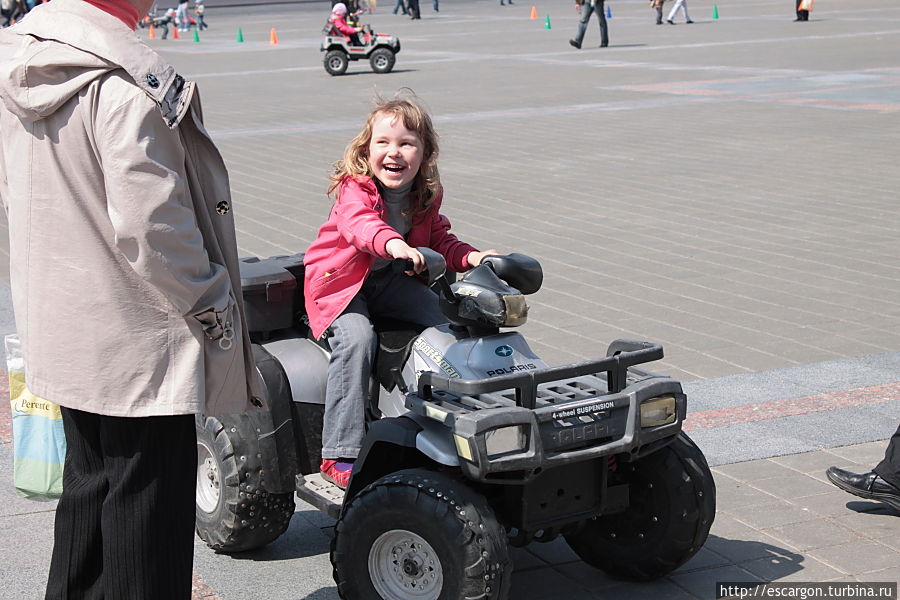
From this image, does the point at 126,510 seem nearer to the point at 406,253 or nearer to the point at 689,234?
the point at 406,253

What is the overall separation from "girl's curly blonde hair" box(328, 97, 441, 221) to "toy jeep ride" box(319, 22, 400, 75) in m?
18.9

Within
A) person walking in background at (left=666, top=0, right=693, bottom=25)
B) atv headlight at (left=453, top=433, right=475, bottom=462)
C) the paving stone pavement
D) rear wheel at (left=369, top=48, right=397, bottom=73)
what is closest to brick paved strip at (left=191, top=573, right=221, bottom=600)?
the paving stone pavement

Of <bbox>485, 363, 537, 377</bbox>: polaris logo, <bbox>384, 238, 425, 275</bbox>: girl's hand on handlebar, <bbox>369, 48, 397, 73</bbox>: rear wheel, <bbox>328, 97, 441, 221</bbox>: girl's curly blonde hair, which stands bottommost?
<bbox>485, 363, 537, 377</bbox>: polaris logo

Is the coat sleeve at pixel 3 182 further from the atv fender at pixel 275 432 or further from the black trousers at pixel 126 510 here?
the atv fender at pixel 275 432

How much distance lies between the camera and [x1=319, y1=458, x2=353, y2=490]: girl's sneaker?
11.8ft

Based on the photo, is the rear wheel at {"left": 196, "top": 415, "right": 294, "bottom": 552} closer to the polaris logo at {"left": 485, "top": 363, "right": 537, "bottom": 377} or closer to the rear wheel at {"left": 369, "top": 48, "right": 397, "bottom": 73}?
the polaris logo at {"left": 485, "top": 363, "right": 537, "bottom": 377}

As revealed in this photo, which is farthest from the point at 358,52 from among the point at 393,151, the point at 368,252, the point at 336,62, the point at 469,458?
the point at 469,458

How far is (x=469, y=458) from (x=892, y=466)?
1780mm

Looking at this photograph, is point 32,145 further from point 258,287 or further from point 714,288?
point 714,288

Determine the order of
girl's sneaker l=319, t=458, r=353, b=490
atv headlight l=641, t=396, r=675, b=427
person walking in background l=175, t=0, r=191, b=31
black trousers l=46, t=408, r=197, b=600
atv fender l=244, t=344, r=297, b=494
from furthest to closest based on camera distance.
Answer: person walking in background l=175, t=0, r=191, b=31 → atv fender l=244, t=344, r=297, b=494 → girl's sneaker l=319, t=458, r=353, b=490 → atv headlight l=641, t=396, r=675, b=427 → black trousers l=46, t=408, r=197, b=600

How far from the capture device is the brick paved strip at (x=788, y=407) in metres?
5.02

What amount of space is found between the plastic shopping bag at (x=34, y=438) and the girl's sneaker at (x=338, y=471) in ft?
2.51

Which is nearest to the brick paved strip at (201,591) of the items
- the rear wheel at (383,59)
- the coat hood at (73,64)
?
the coat hood at (73,64)

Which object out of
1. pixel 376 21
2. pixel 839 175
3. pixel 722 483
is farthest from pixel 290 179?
pixel 376 21
